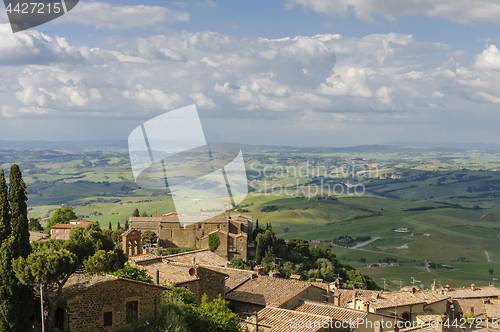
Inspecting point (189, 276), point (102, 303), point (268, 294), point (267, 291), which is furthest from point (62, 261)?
point (267, 291)

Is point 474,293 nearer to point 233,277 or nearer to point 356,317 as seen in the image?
point 233,277

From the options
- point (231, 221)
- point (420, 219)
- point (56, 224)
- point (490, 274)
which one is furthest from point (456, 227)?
point (56, 224)

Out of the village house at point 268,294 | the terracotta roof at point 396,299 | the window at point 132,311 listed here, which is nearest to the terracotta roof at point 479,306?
the terracotta roof at point 396,299

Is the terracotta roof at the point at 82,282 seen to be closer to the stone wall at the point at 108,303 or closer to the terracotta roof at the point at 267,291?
the stone wall at the point at 108,303

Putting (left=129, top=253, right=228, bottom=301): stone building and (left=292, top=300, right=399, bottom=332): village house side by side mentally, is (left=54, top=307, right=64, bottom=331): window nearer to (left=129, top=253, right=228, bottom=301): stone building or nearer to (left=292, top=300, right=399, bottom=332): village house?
(left=129, top=253, right=228, bottom=301): stone building

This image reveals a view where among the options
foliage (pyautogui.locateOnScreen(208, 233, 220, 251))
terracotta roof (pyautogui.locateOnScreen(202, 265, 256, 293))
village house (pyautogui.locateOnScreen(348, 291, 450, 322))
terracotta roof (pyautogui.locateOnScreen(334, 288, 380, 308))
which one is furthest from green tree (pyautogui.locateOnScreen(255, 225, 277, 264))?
village house (pyautogui.locateOnScreen(348, 291, 450, 322))

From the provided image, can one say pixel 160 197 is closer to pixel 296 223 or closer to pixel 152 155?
pixel 296 223
